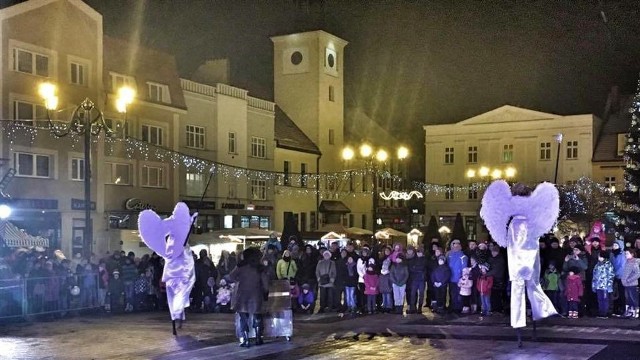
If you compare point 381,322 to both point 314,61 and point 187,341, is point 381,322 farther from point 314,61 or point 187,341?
point 314,61

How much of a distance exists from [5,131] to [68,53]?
215 inches

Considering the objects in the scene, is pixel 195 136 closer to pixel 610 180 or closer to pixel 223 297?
pixel 223 297

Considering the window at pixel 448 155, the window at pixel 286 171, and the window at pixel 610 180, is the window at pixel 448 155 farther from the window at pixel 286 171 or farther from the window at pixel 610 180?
the window at pixel 286 171

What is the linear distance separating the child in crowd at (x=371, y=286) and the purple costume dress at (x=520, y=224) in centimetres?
696

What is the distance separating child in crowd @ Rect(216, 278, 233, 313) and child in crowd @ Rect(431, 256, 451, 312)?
539 cm

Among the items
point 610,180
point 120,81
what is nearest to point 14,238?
point 120,81

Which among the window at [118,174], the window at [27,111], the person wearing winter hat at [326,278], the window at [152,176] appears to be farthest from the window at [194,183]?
the person wearing winter hat at [326,278]

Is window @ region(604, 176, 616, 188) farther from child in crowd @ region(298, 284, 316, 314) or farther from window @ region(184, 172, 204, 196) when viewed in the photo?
child in crowd @ region(298, 284, 316, 314)

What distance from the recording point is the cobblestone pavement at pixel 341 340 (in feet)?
46.1

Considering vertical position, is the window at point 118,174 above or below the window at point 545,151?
below

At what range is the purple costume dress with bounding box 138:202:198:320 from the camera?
17031 millimetres

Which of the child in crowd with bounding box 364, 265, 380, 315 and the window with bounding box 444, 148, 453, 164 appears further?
the window with bounding box 444, 148, 453, 164

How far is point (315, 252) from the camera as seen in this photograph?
22.7 m

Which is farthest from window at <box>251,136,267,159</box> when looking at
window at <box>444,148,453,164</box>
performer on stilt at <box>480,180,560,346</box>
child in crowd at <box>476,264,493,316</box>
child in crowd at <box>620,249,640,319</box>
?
performer on stilt at <box>480,180,560,346</box>
